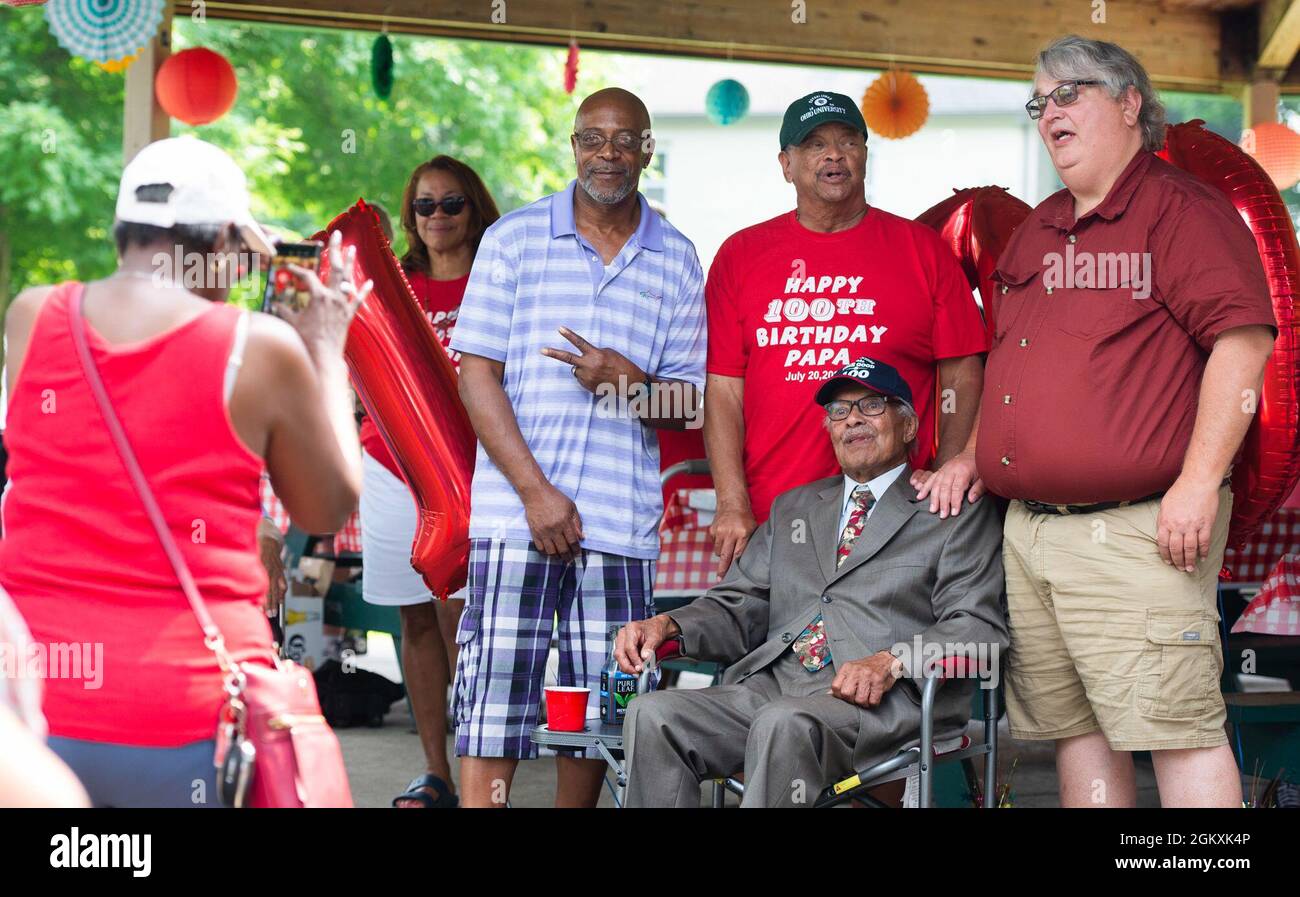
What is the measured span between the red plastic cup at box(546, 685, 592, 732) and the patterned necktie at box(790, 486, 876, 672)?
59cm

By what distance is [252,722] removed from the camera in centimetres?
216

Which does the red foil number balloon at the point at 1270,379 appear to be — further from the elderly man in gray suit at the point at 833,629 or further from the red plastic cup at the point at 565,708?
the red plastic cup at the point at 565,708

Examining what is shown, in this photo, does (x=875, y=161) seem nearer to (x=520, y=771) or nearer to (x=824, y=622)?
(x=520, y=771)

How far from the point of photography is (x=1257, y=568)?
19.7 ft

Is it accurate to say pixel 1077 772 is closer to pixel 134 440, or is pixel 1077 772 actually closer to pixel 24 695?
pixel 134 440

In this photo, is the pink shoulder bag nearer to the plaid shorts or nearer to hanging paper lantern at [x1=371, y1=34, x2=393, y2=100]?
the plaid shorts

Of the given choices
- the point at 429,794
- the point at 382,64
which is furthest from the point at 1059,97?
the point at 382,64

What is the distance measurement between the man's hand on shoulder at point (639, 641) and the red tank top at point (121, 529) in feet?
5.60

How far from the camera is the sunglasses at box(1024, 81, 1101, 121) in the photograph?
11.5 feet

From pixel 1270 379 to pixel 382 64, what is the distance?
4522 mm

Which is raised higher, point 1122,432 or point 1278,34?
point 1278,34

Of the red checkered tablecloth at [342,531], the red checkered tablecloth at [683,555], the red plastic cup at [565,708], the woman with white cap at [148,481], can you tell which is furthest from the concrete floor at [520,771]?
the woman with white cap at [148,481]

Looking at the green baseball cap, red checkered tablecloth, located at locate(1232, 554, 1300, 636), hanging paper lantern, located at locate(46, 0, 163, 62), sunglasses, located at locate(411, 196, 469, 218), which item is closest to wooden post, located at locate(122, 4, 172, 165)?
hanging paper lantern, located at locate(46, 0, 163, 62)

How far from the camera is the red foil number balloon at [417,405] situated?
4.27m
